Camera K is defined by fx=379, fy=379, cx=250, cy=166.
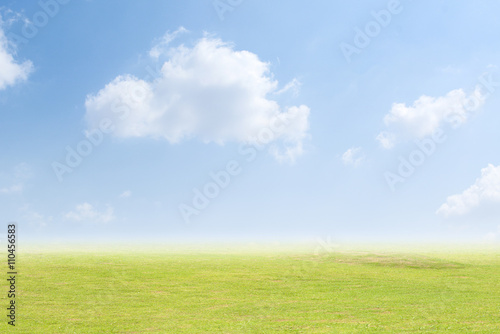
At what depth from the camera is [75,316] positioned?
4147cm

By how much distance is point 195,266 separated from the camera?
86625 mm

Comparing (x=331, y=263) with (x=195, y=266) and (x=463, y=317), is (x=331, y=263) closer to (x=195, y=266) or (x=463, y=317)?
(x=195, y=266)

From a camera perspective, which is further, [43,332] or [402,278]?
[402,278]

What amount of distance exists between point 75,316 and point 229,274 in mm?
35654

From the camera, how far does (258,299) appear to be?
1982 inches

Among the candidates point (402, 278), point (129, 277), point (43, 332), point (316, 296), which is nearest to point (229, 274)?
point (129, 277)

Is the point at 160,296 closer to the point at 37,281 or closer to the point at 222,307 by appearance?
the point at 222,307

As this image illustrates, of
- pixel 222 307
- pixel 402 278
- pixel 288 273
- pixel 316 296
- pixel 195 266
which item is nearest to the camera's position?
pixel 222 307

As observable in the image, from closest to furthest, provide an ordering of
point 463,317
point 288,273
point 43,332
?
point 43,332, point 463,317, point 288,273

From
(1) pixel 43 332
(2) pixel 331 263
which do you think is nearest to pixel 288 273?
(2) pixel 331 263

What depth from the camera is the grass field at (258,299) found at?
3762 cm

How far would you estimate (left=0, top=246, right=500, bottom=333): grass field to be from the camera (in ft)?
123

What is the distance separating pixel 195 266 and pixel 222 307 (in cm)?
4219

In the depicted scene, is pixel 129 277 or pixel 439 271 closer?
pixel 129 277
